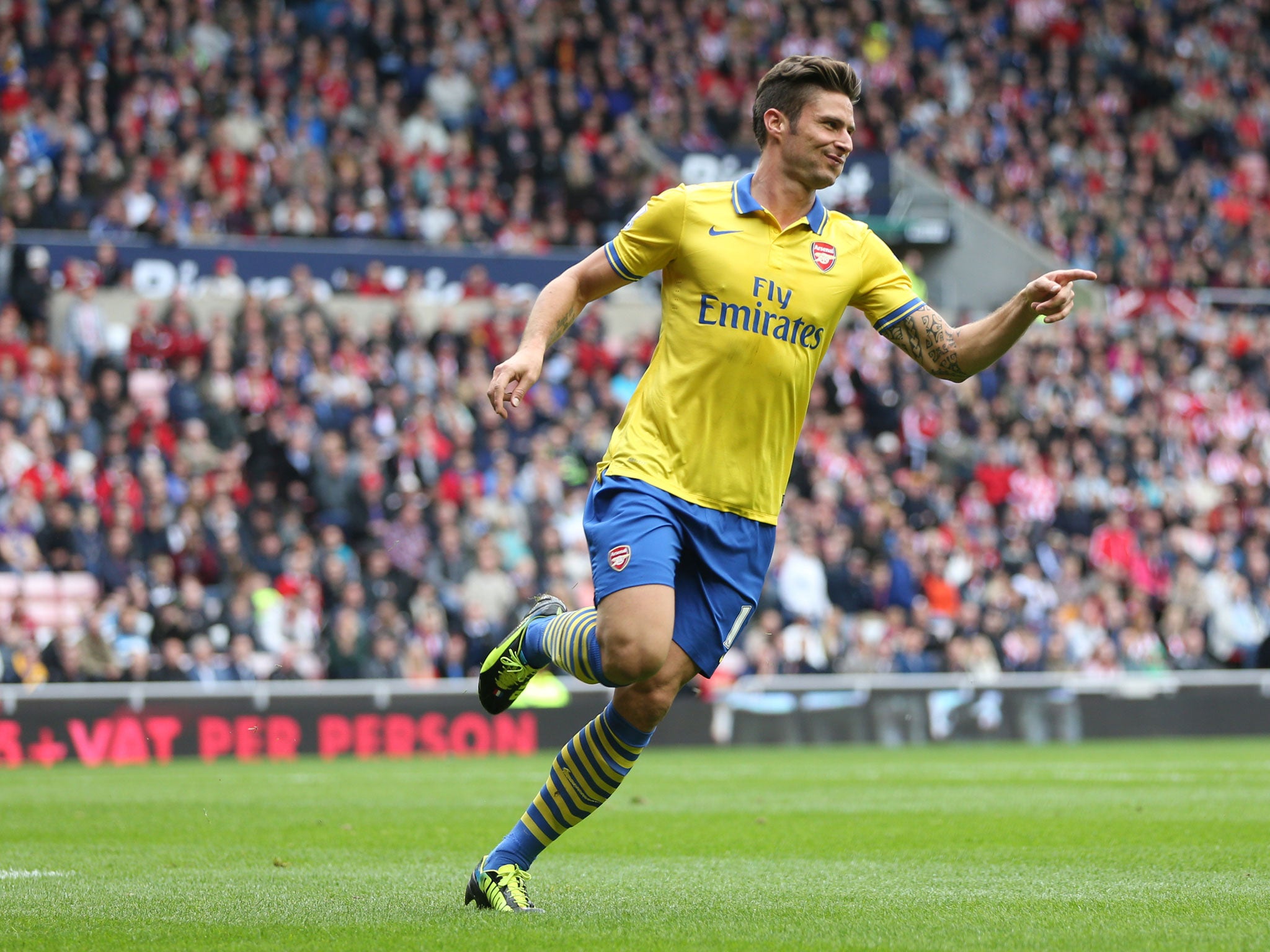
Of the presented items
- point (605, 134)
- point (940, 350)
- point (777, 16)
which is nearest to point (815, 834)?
point (940, 350)

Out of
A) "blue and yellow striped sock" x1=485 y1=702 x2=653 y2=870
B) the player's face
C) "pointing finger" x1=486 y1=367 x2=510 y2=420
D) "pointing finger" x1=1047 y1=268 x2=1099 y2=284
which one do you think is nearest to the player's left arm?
"pointing finger" x1=1047 y1=268 x2=1099 y2=284

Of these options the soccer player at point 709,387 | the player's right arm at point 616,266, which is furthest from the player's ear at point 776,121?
the player's right arm at point 616,266

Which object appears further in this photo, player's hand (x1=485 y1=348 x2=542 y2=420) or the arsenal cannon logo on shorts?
the arsenal cannon logo on shorts

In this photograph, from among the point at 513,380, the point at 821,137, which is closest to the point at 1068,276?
the point at 821,137

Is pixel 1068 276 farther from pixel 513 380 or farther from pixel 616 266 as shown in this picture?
pixel 513 380

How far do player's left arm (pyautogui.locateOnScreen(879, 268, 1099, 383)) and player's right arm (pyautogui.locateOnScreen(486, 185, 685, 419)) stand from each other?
84cm

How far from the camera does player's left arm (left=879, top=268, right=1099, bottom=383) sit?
556cm

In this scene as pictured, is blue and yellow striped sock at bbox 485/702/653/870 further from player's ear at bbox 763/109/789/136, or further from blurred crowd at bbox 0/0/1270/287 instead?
blurred crowd at bbox 0/0/1270/287

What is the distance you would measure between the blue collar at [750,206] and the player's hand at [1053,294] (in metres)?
0.72

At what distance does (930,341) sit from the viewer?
19.5 ft

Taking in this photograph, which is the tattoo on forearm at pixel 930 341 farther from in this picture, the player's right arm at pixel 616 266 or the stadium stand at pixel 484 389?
the stadium stand at pixel 484 389

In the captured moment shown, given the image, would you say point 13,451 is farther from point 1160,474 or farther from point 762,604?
point 1160,474

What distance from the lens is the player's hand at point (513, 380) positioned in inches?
204

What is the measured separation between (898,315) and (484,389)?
12794 mm
